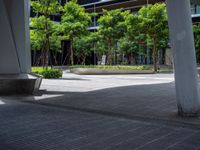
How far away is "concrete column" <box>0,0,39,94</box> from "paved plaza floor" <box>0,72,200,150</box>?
1.81 m

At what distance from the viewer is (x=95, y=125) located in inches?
298

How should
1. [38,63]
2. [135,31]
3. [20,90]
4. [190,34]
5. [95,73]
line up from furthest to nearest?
[38,63]
[135,31]
[95,73]
[20,90]
[190,34]

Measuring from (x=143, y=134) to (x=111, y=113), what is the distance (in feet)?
8.44

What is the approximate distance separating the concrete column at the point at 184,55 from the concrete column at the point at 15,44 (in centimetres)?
664

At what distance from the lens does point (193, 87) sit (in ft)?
27.4

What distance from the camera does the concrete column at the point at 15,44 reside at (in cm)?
1333

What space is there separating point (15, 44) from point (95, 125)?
798 cm

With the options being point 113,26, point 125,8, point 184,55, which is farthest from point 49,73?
point 125,8

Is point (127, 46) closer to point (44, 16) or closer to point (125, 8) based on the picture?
point (125, 8)

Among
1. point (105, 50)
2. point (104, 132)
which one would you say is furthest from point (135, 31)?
point (104, 132)

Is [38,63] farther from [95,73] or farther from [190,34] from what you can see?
[190,34]

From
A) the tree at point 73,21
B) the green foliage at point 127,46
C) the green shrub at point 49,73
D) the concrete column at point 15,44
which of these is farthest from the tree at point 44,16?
the green foliage at point 127,46

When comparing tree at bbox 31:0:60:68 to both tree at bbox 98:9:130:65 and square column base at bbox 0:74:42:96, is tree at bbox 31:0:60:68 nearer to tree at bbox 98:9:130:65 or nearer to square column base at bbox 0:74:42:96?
tree at bbox 98:9:130:65

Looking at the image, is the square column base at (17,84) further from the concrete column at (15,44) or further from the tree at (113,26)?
the tree at (113,26)
